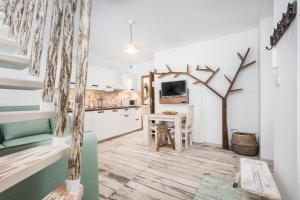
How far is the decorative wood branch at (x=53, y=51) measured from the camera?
2.95ft

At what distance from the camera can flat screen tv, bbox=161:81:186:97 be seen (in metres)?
4.01

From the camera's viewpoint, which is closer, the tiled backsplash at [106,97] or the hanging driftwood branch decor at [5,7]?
the hanging driftwood branch decor at [5,7]

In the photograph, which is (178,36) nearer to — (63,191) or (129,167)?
(129,167)

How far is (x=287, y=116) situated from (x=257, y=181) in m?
0.63

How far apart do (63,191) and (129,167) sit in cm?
196

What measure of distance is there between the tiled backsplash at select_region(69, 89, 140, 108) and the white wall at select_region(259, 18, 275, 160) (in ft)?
14.3

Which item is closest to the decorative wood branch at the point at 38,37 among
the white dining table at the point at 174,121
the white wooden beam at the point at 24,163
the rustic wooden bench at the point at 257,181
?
the white wooden beam at the point at 24,163

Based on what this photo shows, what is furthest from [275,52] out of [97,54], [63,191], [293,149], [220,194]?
[97,54]

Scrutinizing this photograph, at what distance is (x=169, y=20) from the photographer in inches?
110

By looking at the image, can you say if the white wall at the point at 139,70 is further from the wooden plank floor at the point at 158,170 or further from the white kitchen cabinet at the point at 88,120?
the wooden plank floor at the point at 158,170

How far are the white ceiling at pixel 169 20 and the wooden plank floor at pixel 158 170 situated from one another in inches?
103

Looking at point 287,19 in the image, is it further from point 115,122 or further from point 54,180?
point 115,122

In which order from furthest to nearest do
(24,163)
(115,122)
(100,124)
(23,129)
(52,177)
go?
(115,122) → (100,124) → (23,129) → (52,177) → (24,163)

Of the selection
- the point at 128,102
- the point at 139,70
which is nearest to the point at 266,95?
the point at 128,102
